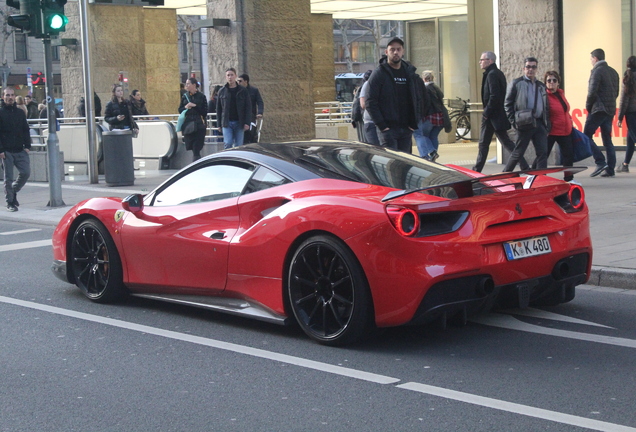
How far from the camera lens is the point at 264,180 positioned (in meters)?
6.36

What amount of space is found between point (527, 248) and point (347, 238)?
1.09 meters

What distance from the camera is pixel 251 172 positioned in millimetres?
6473

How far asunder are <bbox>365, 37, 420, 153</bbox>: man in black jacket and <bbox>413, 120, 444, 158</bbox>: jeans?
5078 mm

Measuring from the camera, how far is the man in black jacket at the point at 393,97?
10.8m

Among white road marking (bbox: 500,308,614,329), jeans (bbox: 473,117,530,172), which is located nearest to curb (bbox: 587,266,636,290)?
white road marking (bbox: 500,308,614,329)

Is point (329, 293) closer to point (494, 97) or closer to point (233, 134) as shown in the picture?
point (494, 97)

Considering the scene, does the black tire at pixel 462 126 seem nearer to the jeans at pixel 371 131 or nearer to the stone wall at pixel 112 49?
the stone wall at pixel 112 49

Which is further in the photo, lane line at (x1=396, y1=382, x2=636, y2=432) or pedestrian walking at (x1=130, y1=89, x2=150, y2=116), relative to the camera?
pedestrian walking at (x1=130, y1=89, x2=150, y2=116)

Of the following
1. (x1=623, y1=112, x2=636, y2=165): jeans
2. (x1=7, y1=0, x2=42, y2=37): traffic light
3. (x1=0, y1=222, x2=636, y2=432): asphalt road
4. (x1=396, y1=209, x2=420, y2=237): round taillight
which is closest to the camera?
(x1=0, y1=222, x2=636, y2=432): asphalt road

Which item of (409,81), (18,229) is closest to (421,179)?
(409,81)

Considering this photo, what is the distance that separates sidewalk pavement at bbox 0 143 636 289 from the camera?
7.65 meters

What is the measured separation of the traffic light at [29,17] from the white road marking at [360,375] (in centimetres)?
779

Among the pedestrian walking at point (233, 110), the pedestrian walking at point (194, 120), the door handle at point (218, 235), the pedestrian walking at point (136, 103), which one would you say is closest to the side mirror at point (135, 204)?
the door handle at point (218, 235)

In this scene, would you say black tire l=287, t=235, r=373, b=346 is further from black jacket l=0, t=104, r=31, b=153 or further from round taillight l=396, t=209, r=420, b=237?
black jacket l=0, t=104, r=31, b=153
